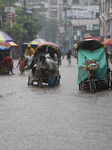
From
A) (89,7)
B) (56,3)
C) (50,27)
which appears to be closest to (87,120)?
(89,7)

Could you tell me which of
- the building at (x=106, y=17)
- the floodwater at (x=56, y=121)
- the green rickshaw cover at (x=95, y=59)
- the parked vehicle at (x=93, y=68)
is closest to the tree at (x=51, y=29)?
the building at (x=106, y=17)

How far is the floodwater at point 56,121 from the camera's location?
19.1ft

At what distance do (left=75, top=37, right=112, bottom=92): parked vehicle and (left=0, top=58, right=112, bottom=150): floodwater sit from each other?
3.34 feet

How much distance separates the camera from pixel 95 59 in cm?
1366

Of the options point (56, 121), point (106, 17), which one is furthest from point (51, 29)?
point (56, 121)

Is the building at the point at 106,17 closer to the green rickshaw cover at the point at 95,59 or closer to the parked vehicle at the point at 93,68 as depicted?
the parked vehicle at the point at 93,68

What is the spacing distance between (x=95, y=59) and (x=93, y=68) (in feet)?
2.15

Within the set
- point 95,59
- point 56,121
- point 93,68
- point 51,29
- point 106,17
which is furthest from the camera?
point 51,29

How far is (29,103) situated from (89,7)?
69465 mm

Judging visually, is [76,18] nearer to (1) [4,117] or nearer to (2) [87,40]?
(2) [87,40]

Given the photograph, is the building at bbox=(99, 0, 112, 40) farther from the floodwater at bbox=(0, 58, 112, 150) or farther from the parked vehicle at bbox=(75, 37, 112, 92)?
the floodwater at bbox=(0, 58, 112, 150)

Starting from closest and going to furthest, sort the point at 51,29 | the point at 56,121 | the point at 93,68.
A: the point at 56,121
the point at 93,68
the point at 51,29

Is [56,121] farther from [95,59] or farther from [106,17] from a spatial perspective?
[106,17]

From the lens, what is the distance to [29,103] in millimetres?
10359
